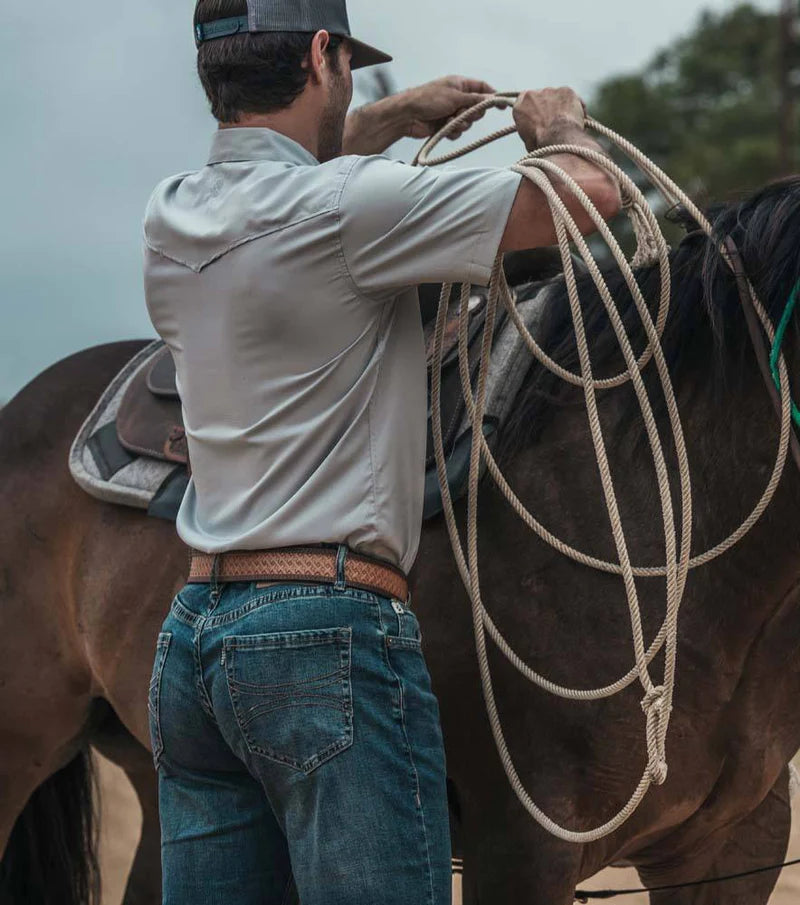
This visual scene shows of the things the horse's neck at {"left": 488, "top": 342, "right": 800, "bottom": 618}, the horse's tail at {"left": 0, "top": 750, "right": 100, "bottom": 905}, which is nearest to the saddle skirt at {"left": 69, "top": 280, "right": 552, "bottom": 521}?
the horse's neck at {"left": 488, "top": 342, "right": 800, "bottom": 618}

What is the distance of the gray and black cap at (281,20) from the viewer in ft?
6.09

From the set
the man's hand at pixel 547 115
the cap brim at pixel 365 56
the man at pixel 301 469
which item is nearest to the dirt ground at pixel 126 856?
the man at pixel 301 469

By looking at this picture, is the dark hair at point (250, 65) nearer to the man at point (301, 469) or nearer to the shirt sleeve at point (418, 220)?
the man at point (301, 469)

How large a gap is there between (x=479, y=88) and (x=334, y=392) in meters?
1.09

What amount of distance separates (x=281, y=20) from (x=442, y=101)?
0.82 m

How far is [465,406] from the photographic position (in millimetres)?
2424

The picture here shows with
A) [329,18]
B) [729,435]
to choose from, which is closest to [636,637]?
[729,435]

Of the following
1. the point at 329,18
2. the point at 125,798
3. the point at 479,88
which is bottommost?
the point at 125,798

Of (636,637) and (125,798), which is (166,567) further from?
(125,798)

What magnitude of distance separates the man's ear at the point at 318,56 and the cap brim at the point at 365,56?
0.25 m

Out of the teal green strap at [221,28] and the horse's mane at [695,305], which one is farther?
the horse's mane at [695,305]

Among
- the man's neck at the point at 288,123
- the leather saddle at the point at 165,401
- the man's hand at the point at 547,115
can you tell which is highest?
Answer: the man's neck at the point at 288,123

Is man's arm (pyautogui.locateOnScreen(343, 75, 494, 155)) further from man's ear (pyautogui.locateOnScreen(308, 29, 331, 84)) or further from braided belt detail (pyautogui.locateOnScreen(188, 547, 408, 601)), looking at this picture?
braided belt detail (pyautogui.locateOnScreen(188, 547, 408, 601))

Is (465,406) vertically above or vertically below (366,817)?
above
